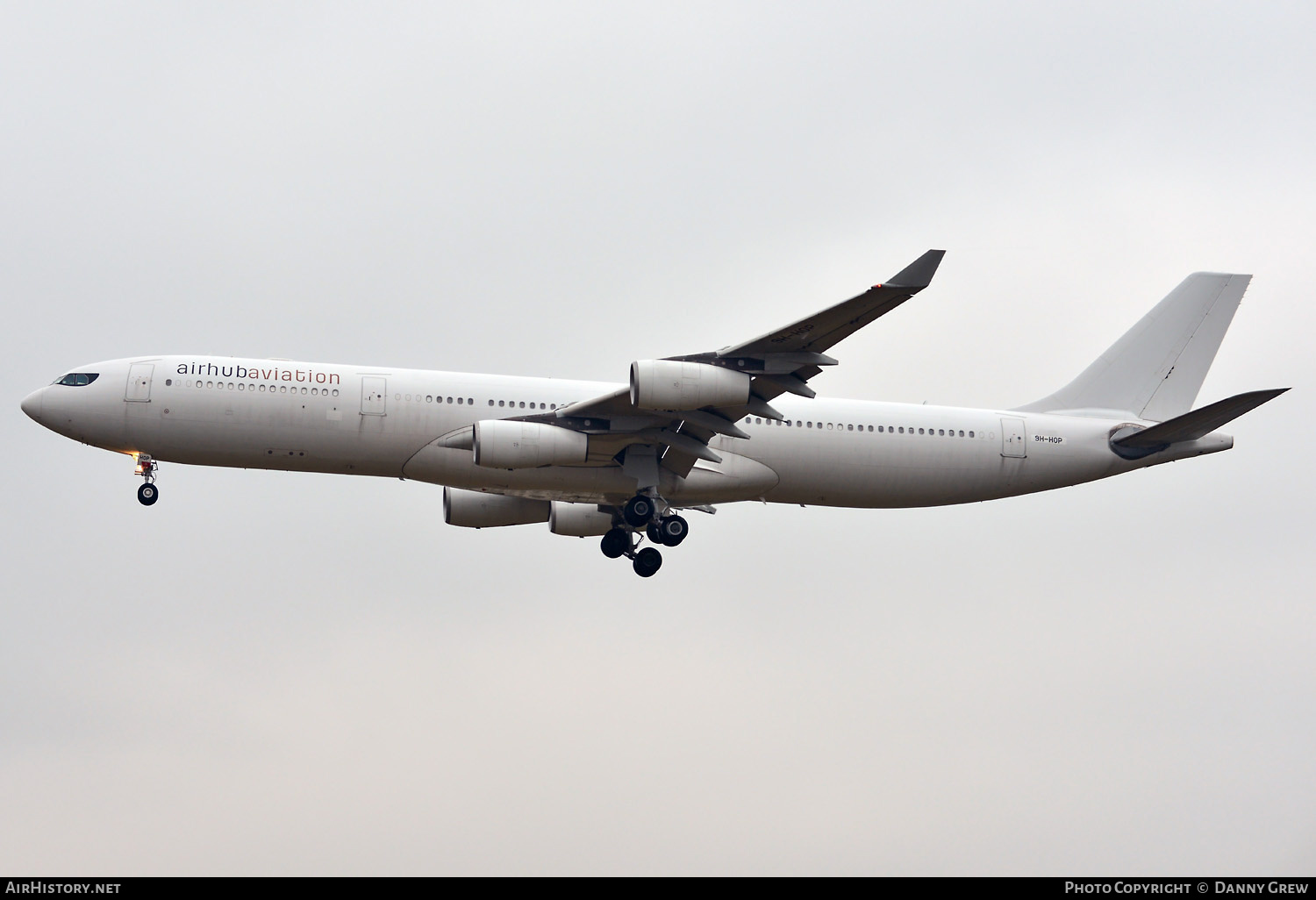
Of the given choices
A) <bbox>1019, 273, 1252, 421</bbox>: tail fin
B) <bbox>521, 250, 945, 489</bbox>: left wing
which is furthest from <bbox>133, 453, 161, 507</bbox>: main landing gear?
<bbox>1019, 273, 1252, 421</bbox>: tail fin

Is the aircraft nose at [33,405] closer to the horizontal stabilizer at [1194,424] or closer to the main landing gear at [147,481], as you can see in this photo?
the main landing gear at [147,481]

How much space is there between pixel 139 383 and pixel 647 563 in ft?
48.5

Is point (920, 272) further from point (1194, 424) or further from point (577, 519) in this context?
point (577, 519)

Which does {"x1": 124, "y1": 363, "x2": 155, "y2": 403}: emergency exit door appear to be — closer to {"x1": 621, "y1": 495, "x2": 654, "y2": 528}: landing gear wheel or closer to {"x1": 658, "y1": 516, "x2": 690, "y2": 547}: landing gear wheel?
{"x1": 621, "y1": 495, "x2": 654, "y2": 528}: landing gear wheel

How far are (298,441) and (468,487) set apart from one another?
180 inches

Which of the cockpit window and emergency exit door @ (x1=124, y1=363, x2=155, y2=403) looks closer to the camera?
emergency exit door @ (x1=124, y1=363, x2=155, y2=403)

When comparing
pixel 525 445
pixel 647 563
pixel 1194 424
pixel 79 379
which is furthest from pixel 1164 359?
pixel 79 379

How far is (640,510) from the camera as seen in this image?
3959cm

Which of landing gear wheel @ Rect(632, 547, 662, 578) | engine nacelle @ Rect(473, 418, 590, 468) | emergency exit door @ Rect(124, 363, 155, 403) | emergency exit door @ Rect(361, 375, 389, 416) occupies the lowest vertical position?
landing gear wheel @ Rect(632, 547, 662, 578)

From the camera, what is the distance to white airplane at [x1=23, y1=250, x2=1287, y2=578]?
36281 mm

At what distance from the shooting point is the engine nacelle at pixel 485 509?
43938 millimetres

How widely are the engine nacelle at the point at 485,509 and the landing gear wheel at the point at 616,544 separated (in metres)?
2.39

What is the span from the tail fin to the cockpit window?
26.5m

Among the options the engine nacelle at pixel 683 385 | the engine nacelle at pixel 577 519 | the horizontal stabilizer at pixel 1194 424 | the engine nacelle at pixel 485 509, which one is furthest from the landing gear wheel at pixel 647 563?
the horizontal stabilizer at pixel 1194 424
